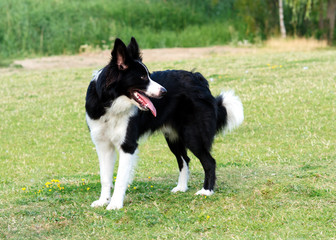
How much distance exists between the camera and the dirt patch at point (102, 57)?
70.7ft

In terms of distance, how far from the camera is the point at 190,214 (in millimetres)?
5621

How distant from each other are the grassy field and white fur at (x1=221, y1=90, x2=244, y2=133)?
76cm

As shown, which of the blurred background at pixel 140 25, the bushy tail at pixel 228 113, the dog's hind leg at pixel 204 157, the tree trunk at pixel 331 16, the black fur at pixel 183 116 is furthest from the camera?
the tree trunk at pixel 331 16

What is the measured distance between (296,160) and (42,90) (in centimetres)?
1022

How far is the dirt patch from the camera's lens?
21.6 metres

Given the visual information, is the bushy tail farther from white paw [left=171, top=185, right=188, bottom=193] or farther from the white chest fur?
the white chest fur

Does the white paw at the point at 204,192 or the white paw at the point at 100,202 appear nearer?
the white paw at the point at 100,202

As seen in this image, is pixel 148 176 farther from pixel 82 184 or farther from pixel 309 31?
pixel 309 31

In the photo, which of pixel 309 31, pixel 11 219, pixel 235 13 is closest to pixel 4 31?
pixel 235 13

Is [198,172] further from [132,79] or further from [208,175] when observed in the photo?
[132,79]

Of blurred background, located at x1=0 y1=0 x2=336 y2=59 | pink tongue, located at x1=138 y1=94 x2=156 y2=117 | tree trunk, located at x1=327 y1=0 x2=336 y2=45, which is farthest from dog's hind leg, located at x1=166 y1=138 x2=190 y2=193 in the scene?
tree trunk, located at x1=327 y1=0 x2=336 y2=45

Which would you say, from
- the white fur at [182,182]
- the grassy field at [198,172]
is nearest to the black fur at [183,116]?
the white fur at [182,182]

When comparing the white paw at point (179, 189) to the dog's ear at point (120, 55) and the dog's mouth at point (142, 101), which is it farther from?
the dog's ear at point (120, 55)

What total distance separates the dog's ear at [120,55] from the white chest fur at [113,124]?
453 mm
